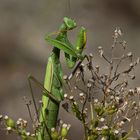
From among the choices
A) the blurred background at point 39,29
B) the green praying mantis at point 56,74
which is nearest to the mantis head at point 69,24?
the green praying mantis at point 56,74

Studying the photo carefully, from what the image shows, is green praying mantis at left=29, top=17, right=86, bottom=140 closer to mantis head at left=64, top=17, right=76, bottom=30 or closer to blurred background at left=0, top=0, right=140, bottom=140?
mantis head at left=64, top=17, right=76, bottom=30

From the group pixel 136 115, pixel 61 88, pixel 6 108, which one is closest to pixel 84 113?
pixel 136 115

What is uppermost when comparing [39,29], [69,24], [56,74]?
[39,29]

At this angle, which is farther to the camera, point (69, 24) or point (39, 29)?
point (39, 29)

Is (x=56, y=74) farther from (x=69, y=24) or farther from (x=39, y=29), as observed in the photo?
(x=39, y=29)

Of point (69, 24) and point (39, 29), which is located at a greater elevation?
point (39, 29)

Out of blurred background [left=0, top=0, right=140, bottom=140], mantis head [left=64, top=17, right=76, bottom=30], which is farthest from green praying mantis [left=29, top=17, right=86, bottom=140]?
blurred background [left=0, top=0, right=140, bottom=140]

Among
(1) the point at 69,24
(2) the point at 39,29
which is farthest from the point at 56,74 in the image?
(2) the point at 39,29

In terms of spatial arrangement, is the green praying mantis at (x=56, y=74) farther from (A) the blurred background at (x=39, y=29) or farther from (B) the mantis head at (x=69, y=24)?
(A) the blurred background at (x=39, y=29)
